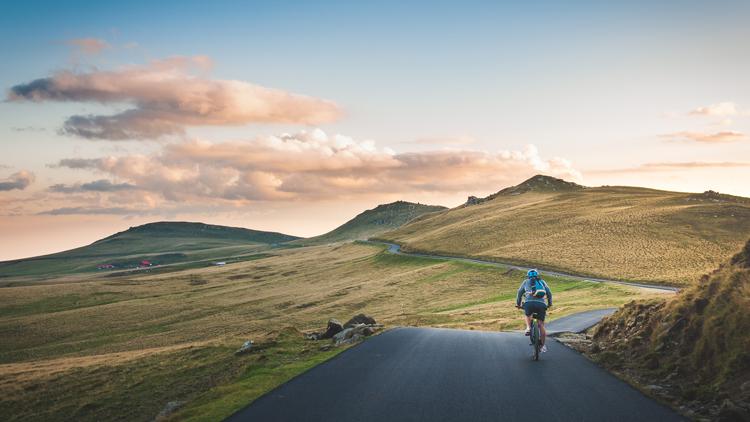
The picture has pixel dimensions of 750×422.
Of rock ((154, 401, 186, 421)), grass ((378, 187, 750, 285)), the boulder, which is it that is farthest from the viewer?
grass ((378, 187, 750, 285))

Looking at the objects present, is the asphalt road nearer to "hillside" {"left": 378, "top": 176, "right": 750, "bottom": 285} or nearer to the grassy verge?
the grassy verge

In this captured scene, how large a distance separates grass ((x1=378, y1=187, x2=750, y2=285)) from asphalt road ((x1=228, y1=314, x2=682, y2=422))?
51897 mm

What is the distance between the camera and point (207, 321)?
266 ft

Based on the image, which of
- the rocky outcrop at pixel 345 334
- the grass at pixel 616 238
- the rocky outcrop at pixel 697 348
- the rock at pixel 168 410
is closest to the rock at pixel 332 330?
the rocky outcrop at pixel 345 334

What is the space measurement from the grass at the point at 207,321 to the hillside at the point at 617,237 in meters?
10.5

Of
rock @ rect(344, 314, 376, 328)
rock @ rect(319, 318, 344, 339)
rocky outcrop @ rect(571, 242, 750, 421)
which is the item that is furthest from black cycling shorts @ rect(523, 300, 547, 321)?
rock @ rect(344, 314, 376, 328)

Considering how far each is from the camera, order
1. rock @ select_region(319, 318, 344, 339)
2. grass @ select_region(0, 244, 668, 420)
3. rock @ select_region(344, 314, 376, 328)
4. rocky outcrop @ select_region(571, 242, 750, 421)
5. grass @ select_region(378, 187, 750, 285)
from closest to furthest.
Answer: rocky outcrop @ select_region(571, 242, 750, 421) → grass @ select_region(0, 244, 668, 420) → rock @ select_region(319, 318, 344, 339) → rock @ select_region(344, 314, 376, 328) → grass @ select_region(378, 187, 750, 285)

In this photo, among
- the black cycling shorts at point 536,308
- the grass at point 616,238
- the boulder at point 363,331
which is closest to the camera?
the black cycling shorts at point 536,308

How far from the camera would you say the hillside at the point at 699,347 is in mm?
13391

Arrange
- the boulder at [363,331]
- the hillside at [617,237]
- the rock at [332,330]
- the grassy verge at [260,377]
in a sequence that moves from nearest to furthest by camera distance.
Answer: the grassy verge at [260,377], the boulder at [363,331], the rock at [332,330], the hillside at [617,237]

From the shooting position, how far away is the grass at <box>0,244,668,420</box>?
2908 centimetres

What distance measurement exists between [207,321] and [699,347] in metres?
74.8

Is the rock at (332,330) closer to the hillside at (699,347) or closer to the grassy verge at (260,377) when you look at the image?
the grassy verge at (260,377)

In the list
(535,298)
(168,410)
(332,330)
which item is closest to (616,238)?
(332,330)
